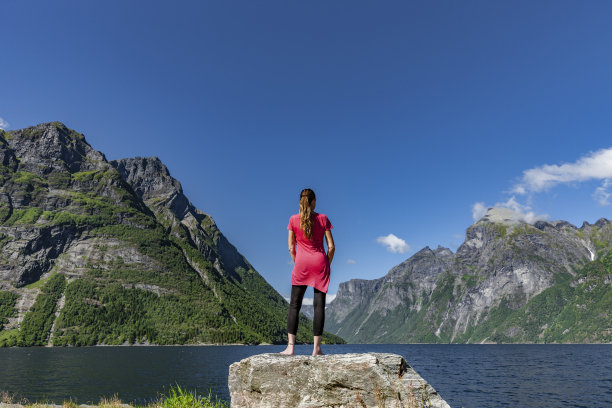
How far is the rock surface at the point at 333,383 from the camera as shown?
6809mm

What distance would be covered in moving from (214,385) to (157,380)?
16492 millimetres

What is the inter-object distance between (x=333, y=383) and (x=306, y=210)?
3.49m

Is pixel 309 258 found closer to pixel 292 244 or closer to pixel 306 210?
pixel 292 244

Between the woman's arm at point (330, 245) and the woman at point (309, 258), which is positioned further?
the woman's arm at point (330, 245)

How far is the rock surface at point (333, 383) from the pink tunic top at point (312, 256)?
1547 mm

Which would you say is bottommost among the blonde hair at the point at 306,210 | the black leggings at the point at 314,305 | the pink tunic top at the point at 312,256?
the black leggings at the point at 314,305

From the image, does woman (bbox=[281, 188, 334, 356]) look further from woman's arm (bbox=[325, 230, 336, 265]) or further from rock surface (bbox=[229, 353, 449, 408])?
rock surface (bbox=[229, 353, 449, 408])

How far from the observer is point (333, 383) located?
707cm

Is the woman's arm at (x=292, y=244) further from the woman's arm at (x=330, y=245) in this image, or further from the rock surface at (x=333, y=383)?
the rock surface at (x=333, y=383)

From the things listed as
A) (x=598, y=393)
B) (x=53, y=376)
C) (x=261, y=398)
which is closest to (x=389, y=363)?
(x=261, y=398)

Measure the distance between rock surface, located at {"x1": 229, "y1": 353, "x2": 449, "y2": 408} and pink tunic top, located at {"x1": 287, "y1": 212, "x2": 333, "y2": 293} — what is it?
155cm

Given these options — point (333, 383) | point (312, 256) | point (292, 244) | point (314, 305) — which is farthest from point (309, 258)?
point (333, 383)

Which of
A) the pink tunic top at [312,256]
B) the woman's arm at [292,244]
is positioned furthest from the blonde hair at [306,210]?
the woman's arm at [292,244]

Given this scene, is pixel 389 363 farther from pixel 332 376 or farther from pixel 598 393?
pixel 598 393
